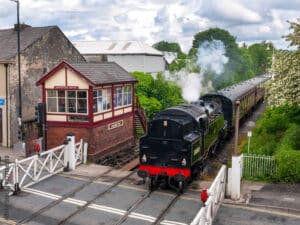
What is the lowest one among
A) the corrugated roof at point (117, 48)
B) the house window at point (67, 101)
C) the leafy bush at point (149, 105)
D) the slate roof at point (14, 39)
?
the leafy bush at point (149, 105)

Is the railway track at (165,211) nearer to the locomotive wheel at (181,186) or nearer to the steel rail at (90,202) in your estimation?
the locomotive wheel at (181,186)

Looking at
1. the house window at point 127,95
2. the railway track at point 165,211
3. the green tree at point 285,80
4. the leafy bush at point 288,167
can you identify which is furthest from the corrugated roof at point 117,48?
the railway track at point 165,211

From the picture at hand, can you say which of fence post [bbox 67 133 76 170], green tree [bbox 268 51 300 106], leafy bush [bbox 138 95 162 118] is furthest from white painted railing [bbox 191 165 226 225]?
leafy bush [bbox 138 95 162 118]

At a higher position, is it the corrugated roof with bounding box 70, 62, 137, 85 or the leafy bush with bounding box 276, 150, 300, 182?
the corrugated roof with bounding box 70, 62, 137, 85

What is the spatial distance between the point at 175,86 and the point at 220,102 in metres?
16.2

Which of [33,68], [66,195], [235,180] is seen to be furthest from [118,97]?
[235,180]

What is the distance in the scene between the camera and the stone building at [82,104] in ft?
65.4

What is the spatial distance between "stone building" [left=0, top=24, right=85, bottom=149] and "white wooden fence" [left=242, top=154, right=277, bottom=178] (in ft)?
38.3

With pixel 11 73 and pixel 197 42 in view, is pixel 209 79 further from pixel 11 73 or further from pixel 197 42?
pixel 11 73

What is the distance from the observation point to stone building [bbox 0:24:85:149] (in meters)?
23.4

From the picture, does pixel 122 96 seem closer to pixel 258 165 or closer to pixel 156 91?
pixel 258 165

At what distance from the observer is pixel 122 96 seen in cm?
2370

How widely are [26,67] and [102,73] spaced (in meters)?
5.93

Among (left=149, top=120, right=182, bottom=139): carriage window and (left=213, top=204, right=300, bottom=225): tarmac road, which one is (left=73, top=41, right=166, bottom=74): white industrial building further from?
(left=213, top=204, right=300, bottom=225): tarmac road
